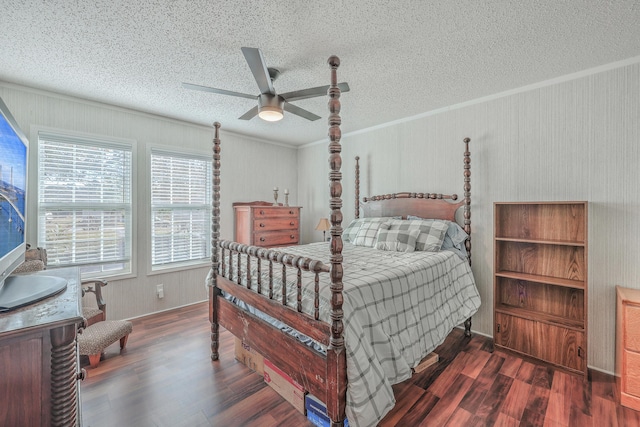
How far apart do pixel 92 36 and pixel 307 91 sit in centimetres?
147

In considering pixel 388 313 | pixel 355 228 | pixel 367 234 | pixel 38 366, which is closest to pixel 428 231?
pixel 367 234

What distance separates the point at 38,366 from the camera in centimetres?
93

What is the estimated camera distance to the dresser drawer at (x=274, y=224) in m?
3.87

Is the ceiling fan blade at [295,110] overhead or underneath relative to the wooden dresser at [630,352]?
overhead

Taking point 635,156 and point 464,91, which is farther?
point 464,91

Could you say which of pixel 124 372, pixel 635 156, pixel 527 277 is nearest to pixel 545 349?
pixel 527 277

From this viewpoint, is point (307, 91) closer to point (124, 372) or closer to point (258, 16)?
point (258, 16)

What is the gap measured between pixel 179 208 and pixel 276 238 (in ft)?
4.48

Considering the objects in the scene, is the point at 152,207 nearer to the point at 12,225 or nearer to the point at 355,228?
the point at 12,225

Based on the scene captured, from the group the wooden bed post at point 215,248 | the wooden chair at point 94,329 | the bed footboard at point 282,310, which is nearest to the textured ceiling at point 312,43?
the wooden bed post at point 215,248

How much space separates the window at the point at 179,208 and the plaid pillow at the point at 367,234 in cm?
219

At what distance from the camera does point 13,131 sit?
135 centimetres

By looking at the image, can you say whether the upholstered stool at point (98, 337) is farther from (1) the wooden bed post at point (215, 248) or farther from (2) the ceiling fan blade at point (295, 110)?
(2) the ceiling fan blade at point (295, 110)

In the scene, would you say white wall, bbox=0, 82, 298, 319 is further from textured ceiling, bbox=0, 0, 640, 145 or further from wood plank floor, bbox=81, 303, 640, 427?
wood plank floor, bbox=81, 303, 640, 427
